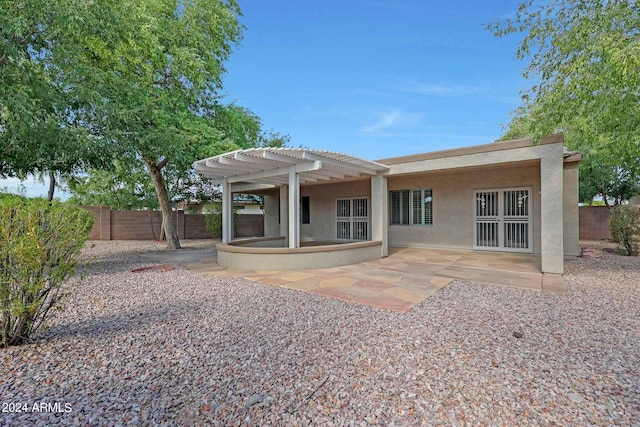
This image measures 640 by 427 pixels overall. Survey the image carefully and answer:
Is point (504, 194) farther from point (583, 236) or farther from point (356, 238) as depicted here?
point (583, 236)

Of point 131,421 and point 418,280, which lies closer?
point 131,421

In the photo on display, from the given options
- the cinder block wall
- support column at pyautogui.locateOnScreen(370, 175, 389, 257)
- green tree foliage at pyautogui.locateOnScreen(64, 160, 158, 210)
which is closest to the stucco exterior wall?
support column at pyautogui.locateOnScreen(370, 175, 389, 257)

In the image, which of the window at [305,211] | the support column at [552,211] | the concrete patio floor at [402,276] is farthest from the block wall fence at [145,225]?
the support column at [552,211]

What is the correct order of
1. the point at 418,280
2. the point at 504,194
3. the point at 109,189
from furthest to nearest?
the point at 109,189 < the point at 504,194 < the point at 418,280

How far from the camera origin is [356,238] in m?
13.7

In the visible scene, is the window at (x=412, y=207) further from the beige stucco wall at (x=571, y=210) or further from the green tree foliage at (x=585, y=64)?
the green tree foliage at (x=585, y=64)

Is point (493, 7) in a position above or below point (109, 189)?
above

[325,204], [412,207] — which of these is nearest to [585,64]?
[412,207]

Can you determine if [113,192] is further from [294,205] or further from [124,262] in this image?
[294,205]

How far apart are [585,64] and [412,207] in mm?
7037

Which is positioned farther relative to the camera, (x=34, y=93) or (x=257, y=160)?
(x=257, y=160)

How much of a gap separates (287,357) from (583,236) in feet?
65.2

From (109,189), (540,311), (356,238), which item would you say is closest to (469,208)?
(356,238)

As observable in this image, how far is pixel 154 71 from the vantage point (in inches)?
452
